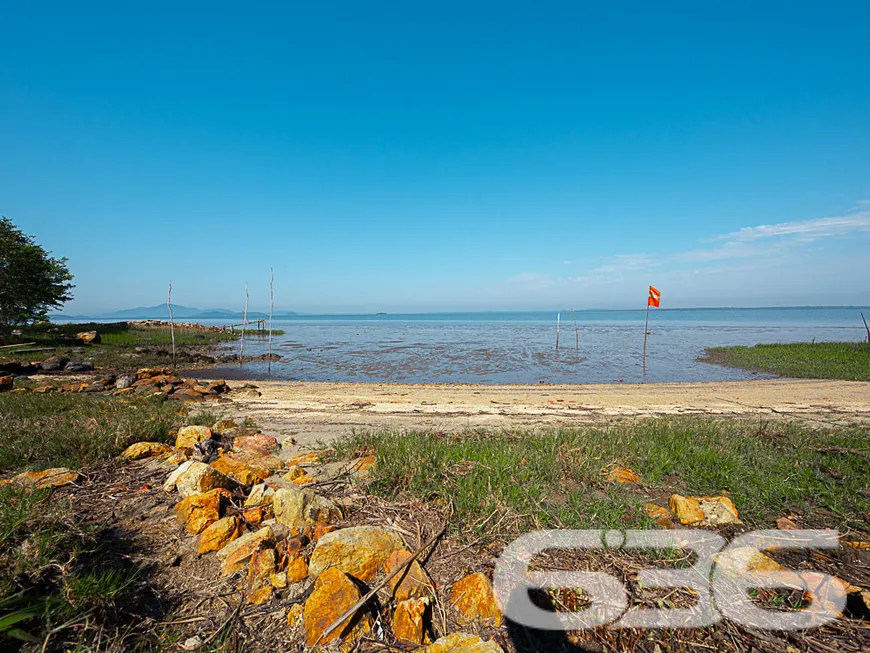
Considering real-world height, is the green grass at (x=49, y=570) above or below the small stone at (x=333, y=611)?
above

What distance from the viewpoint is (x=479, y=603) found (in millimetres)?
2135

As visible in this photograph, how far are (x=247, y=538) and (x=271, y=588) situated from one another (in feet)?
1.57

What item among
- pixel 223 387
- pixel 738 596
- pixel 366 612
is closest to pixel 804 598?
pixel 738 596

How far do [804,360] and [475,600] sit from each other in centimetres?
2419

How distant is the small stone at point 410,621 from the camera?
196 cm

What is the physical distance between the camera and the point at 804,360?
18.8 metres

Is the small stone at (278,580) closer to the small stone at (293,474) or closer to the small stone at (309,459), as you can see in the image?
the small stone at (293,474)

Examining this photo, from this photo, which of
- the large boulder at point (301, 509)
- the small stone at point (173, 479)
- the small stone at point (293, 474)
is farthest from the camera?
the small stone at point (293, 474)

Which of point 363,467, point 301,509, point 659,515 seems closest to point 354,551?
point 301,509

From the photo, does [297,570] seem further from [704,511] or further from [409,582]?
[704,511]

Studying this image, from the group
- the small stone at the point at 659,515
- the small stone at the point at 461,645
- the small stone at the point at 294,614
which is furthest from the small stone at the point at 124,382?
the small stone at the point at 659,515

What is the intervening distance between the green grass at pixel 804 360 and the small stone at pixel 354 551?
62.3 ft

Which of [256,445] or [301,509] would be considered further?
[256,445]

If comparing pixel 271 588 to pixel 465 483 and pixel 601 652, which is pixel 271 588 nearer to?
pixel 465 483
